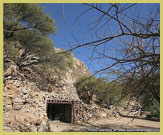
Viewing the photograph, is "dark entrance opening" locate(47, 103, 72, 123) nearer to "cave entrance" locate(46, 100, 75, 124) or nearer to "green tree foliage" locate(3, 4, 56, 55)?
"cave entrance" locate(46, 100, 75, 124)

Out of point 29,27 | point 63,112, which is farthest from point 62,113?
point 29,27

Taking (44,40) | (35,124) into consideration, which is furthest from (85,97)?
(35,124)

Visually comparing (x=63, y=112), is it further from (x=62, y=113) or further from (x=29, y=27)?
(x=29, y=27)

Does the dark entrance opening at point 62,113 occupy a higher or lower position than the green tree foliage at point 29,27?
lower

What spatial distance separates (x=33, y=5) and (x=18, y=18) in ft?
5.24

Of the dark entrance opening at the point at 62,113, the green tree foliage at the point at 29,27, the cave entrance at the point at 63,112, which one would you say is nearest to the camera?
the green tree foliage at the point at 29,27

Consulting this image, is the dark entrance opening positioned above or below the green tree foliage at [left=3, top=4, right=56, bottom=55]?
below

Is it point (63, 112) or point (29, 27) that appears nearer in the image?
point (29, 27)

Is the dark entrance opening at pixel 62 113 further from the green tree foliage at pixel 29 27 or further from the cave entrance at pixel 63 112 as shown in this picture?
the green tree foliage at pixel 29 27

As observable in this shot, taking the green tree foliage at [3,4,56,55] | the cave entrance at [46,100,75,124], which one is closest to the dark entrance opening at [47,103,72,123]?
the cave entrance at [46,100,75,124]

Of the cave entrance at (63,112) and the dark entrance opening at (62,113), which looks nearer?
the cave entrance at (63,112)

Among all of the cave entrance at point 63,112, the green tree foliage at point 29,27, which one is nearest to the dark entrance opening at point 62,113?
the cave entrance at point 63,112

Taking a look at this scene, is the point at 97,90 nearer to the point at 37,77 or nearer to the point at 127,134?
the point at 37,77

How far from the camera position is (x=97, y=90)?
50.6 feet
